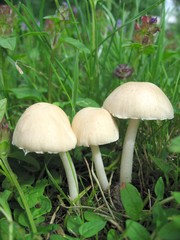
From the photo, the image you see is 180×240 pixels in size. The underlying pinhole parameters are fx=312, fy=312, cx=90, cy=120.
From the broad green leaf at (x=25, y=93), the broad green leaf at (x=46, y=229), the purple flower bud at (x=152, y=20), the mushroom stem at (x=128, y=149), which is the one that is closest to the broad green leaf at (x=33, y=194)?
the broad green leaf at (x=46, y=229)

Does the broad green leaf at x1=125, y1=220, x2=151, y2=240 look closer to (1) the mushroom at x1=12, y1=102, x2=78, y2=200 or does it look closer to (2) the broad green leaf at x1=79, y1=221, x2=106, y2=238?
(2) the broad green leaf at x1=79, y1=221, x2=106, y2=238

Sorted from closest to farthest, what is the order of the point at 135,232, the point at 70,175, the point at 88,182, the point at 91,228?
the point at 135,232 → the point at 91,228 → the point at 70,175 → the point at 88,182

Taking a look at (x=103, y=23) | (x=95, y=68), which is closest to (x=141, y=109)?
(x=95, y=68)

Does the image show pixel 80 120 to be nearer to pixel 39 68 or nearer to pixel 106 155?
pixel 106 155

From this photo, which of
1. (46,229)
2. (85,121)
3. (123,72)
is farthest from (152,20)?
(46,229)

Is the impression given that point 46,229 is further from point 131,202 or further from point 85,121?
point 85,121

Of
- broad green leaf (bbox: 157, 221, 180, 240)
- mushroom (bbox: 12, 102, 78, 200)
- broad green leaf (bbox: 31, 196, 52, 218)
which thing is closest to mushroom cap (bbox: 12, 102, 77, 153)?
mushroom (bbox: 12, 102, 78, 200)
